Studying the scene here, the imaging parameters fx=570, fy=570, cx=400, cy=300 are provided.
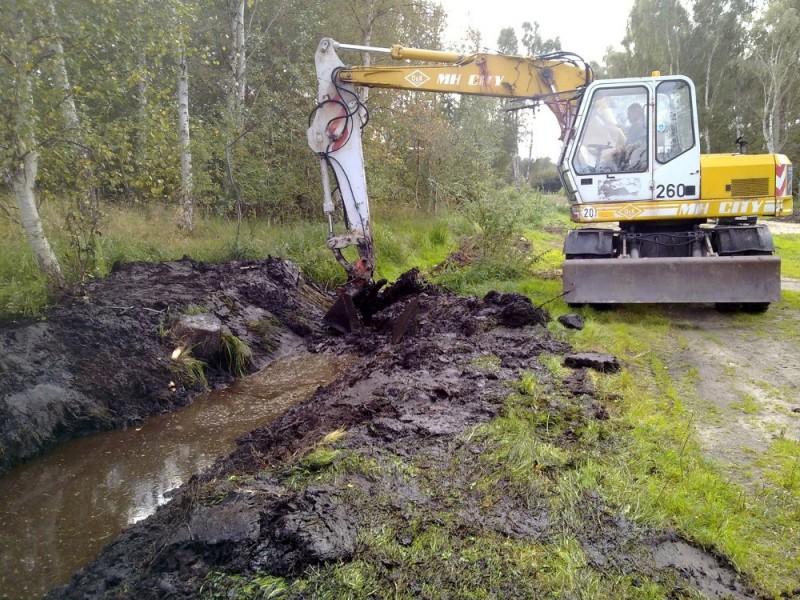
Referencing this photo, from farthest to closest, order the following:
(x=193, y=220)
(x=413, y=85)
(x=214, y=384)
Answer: (x=193, y=220) < (x=413, y=85) < (x=214, y=384)

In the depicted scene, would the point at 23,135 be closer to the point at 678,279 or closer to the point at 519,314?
the point at 519,314

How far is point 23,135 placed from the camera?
5.66 m

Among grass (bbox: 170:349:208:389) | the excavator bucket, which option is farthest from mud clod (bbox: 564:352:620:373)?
grass (bbox: 170:349:208:389)

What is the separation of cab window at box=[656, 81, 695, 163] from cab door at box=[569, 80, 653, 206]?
0.12 m

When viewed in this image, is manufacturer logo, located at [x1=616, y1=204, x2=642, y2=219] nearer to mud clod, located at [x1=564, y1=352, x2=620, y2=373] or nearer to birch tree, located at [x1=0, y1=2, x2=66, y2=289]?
mud clod, located at [x1=564, y1=352, x2=620, y2=373]

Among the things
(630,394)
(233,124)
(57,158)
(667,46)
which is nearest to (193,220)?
(233,124)

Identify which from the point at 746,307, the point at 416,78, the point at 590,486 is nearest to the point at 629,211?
the point at 746,307

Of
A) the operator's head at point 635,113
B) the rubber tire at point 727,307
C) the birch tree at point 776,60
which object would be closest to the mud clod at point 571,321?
the rubber tire at point 727,307

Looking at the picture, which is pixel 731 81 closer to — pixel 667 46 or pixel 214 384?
pixel 667 46

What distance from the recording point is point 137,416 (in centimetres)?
531

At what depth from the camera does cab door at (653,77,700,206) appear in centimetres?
686

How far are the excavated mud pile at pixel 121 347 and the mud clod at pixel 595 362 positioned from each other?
11.6 ft

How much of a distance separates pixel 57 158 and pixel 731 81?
1420 inches

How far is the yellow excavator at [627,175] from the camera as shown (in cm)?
679
